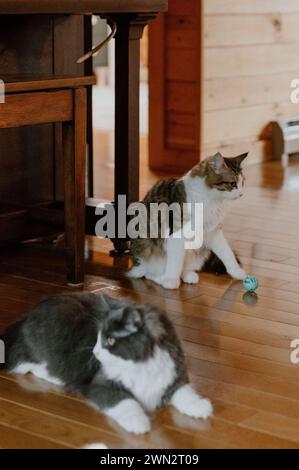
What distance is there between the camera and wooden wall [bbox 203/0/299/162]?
4836 mm

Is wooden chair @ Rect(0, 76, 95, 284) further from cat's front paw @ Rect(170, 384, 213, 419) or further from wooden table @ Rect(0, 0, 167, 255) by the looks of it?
cat's front paw @ Rect(170, 384, 213, 419)

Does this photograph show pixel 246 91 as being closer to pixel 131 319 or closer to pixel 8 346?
pixel 8 346

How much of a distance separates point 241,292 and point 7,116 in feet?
3.14

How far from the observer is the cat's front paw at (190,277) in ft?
9.89

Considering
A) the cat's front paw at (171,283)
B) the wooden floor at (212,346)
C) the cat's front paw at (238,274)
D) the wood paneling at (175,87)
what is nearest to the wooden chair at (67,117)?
the wooden floor at (212,346)

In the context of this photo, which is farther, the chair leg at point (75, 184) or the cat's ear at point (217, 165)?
the cat's ear at point (217, 165)

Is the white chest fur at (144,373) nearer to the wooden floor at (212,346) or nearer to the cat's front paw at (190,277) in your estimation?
the wooden floor at (212,346)

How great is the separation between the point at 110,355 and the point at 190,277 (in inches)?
44.9

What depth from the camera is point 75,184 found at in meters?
2.85

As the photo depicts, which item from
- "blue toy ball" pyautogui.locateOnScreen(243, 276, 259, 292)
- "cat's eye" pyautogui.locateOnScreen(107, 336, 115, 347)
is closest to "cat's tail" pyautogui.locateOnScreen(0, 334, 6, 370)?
"cat's eye" pyautogui.locateOnScreen(107, 336, 115, 347)

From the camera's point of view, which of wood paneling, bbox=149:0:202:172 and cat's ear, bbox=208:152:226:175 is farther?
wood paneling, bbox=149:0:202:172

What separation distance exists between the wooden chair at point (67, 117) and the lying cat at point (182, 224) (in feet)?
0.80

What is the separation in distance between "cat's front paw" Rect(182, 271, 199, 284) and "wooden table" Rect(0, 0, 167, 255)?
412 mm
